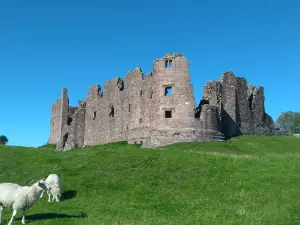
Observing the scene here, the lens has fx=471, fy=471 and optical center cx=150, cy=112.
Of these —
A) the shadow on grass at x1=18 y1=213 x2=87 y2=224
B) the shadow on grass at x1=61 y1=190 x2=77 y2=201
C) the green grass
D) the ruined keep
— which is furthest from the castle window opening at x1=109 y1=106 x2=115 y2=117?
the shadow on grass at x1=18 y1=213 x2=87 y2=224

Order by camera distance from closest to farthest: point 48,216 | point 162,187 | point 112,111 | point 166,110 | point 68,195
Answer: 1. point 48,216
2. point 68,195
3. point 162,187
4. point 166,110
5. point 112,111

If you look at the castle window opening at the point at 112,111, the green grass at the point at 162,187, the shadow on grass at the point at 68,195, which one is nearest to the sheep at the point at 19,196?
the green grass at the point at 162,187

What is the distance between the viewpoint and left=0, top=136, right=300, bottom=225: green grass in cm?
1817

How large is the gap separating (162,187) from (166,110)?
26554 mm

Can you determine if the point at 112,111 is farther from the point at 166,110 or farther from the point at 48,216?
the point at 48,216

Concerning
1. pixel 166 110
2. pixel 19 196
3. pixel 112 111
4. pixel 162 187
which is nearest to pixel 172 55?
pixel 166 110

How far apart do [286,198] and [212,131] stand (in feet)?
93.0

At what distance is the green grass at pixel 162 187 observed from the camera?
1817cm

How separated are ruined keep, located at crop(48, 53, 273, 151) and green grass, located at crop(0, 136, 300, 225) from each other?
59.1 ft

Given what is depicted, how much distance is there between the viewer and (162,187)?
22844 mm

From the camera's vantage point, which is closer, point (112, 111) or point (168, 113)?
point (168, 113)

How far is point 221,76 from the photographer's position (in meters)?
55.8

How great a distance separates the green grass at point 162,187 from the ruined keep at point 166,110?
18.0 m

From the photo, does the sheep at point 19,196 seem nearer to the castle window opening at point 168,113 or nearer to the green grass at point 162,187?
the green grass at point 162,187
